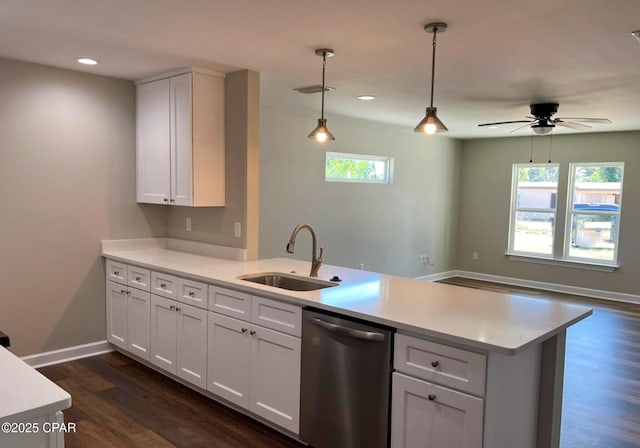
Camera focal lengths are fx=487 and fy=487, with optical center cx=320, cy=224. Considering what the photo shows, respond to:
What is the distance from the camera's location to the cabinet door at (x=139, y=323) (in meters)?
3.63

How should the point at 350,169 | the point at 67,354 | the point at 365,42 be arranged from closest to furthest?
the point at 365,42 → the point at 67,354 → the point at 350,169

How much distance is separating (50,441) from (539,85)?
399cm

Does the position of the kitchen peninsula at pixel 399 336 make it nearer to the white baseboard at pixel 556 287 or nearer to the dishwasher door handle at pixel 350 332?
the dishwasher door handle at pixel 350 332

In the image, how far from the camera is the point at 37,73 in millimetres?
3672

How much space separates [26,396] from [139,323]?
2490 mm

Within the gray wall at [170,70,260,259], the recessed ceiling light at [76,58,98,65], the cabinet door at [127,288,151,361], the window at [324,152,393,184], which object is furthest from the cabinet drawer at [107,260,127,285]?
the window at [324,152,393,184]

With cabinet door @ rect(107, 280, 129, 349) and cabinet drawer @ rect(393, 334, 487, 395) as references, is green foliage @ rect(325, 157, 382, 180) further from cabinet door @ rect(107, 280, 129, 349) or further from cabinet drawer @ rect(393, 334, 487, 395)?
cabinet drawer @ rect(393, 334, 487, 395)

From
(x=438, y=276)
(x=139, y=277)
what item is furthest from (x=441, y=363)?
(x=438, y=276)

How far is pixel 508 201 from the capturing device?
789cm

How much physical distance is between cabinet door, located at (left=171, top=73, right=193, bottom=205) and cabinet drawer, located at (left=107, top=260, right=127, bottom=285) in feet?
2.21

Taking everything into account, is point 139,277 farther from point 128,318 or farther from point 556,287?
point 556,287

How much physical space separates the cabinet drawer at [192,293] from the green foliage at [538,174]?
6224 millimetres

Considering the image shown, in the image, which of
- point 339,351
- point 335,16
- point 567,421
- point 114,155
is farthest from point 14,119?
point 567,421

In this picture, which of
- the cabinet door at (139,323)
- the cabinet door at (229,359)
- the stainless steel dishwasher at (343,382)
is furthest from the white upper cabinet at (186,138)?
the stainless steel dishwasher at (343,382)
